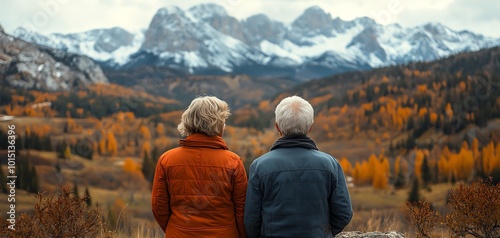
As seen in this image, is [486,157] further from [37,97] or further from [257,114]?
[37,97]

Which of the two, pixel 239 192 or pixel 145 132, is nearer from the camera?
pixel 239 192

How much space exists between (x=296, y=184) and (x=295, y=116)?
2.52ft

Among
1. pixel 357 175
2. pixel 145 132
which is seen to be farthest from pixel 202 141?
pixel 145 132

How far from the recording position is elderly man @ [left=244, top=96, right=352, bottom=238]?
5137 mm

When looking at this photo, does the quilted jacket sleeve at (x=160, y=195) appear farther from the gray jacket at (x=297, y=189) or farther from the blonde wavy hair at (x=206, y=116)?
the gray jacket at (x=297, y=189)

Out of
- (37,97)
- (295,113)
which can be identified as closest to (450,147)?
(295,113)

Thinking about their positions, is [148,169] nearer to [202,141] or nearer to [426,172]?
[426,172]

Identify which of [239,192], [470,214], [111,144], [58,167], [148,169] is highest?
[239,192]

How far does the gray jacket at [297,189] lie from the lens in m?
5.14

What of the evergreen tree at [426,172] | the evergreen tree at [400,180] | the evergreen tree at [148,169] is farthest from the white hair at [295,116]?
the evergreen tree at [148,169]

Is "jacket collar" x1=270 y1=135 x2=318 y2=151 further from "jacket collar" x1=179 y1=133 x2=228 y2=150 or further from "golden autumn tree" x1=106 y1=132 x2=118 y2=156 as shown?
"golden autumn tree" x1=106 y1=132 x2=118 y2=156

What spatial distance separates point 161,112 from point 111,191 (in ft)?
301

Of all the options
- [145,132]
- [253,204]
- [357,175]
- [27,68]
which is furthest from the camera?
[27,68]

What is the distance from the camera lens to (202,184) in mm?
5395
